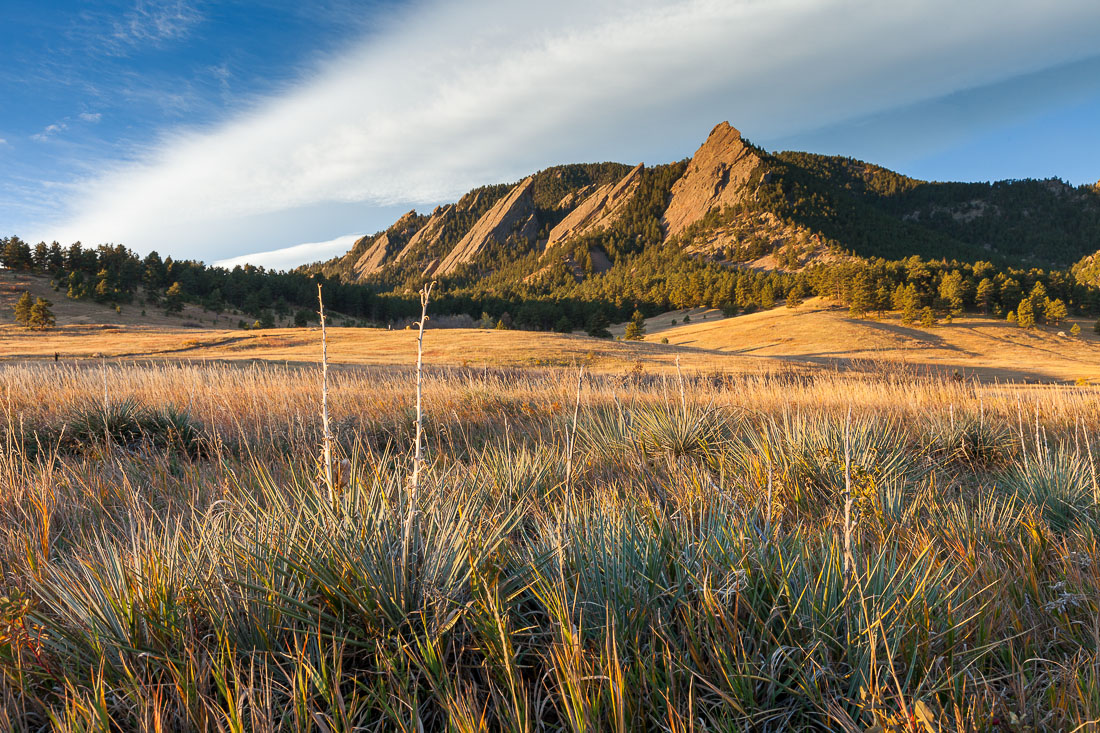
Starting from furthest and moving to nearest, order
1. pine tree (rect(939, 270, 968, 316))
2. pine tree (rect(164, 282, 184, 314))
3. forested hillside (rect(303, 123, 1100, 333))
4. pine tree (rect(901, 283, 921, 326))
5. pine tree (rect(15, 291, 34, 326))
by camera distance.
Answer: forested hillside (rect(303, 123, 1100, 333)), pine tree (rect(939, 270, 968, 316)), pine tree (rect(901, 283, 921, 326)), pine tree (rect(164, 282, 184, 314)), pine tree (rect(15, 291, 34, 326))

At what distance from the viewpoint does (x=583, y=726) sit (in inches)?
53.9

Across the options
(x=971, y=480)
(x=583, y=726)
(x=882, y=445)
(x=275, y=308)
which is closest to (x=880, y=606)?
(x=583, y=726)

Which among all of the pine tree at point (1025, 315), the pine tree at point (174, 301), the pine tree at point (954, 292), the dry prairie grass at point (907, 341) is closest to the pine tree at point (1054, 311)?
the dry prairie grass at point (907, 341)

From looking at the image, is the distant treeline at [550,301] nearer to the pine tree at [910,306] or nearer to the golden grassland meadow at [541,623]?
the pine tree at [910,306]

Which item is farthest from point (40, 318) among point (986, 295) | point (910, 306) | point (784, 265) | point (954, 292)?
point (784, 265)

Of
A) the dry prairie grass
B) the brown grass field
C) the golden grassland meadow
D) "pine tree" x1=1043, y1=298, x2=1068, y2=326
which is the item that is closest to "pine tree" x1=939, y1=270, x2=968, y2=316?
the dry prairie grass

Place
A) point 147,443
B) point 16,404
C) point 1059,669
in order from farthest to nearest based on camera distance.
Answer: point 16,404
point 147,443
point 1059,669

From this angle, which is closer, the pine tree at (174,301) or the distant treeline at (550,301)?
the pine tree at (174,301)

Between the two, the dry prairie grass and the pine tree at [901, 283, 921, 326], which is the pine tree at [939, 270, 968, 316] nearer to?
the dry prairie grass

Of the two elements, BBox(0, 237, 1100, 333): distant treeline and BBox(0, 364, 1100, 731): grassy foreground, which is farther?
BBox(0, 237, 1100, 333): distant treeline

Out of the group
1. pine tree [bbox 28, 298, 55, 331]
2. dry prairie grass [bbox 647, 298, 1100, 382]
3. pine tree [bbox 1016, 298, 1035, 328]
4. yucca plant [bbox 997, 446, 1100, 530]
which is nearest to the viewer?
yucca plant [bbox 997, 446, 1100, 530]

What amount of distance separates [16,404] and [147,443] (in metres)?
4.03

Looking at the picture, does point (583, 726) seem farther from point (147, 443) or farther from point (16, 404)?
point (16, 404)

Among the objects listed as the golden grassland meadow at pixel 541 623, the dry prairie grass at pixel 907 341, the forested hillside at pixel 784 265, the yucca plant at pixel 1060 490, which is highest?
the forested hillside at pixel 784 265
